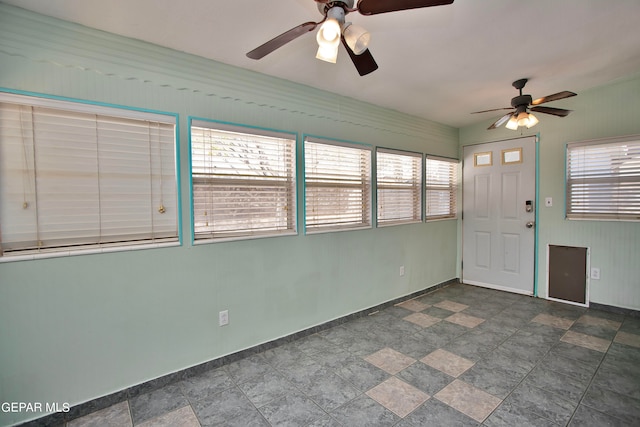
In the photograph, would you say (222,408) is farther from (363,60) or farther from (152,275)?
(363,60)

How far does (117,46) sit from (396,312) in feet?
11.7

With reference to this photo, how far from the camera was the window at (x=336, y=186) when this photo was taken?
3.02m

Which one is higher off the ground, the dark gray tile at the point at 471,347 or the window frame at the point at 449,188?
the window frame at the point at 449,188

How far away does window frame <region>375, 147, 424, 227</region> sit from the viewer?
3.66 meters

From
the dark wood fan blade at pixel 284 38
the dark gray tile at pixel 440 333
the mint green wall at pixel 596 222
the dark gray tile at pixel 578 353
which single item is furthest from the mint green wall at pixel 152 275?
the mint green wall at pixel 596 222

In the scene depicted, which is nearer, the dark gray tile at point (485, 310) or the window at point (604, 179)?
the window at point (604, 179)

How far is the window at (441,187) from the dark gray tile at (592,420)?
2.73 m

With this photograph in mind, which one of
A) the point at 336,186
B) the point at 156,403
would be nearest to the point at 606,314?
the point at 336,186

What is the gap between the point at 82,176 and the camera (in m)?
1.92

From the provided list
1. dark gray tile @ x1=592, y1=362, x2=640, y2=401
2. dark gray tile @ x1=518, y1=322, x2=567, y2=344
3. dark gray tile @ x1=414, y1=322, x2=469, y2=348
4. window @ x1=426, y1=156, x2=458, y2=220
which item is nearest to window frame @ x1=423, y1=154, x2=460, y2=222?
window @ x1=426, y1=156, x2=458, y2=220

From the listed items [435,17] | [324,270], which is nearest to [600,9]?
[435,17]

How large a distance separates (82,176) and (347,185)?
7.50 feet

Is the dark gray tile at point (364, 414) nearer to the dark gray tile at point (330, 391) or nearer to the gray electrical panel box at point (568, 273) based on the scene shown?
the dark gray tile at point (330, 391)

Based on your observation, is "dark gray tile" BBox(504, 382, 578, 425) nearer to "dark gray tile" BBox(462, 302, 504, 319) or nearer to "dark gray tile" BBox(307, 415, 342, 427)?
"dark gray tile" BBox(307, 415, 342, 427)
